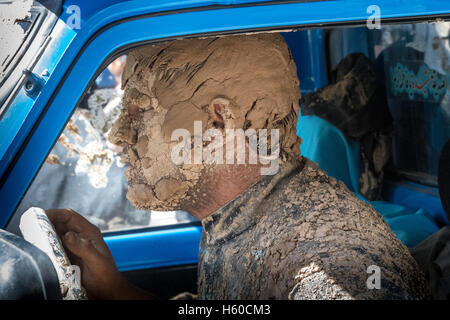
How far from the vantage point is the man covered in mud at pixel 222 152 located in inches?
53.4

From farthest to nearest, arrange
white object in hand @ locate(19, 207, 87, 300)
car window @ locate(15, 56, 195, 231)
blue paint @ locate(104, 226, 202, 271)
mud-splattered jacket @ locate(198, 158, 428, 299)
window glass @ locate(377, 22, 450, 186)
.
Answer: car window @ locate(15, 56, 195, 231), blue paint @ locate(104, 226, 202, 271), window glass @ locate(377, 22, 450, 186), white object in hand @ locate(19, 207, 87, 300), mud-splattered jacket @ locate(198, 158, 428, 299)

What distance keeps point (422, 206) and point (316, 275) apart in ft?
4.86

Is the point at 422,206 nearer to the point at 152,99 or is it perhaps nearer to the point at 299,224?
the point at 299,224

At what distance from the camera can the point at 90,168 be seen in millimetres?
2754

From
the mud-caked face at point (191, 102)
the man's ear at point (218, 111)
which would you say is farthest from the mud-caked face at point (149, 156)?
the man's ear at point (218, 111)

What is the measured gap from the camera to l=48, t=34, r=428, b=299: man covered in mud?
136 cm

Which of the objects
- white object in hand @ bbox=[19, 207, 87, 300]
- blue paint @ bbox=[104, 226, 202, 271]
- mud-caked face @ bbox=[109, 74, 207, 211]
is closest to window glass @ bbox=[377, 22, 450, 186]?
blue paint @ bbox=[104, 226, 202, 271]

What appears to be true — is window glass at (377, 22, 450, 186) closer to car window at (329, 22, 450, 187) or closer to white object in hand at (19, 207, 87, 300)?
car window at (329, 22, 450, 187)

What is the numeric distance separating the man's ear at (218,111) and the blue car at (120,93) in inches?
11.2

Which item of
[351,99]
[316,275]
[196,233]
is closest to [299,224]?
[316,275]

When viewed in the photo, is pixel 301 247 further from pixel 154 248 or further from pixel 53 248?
pixel 154 248

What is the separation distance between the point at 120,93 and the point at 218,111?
1355 millimetres

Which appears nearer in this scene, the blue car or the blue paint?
the blue car

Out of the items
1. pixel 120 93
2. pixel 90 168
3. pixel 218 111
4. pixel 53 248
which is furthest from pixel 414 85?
pixel 53 248
